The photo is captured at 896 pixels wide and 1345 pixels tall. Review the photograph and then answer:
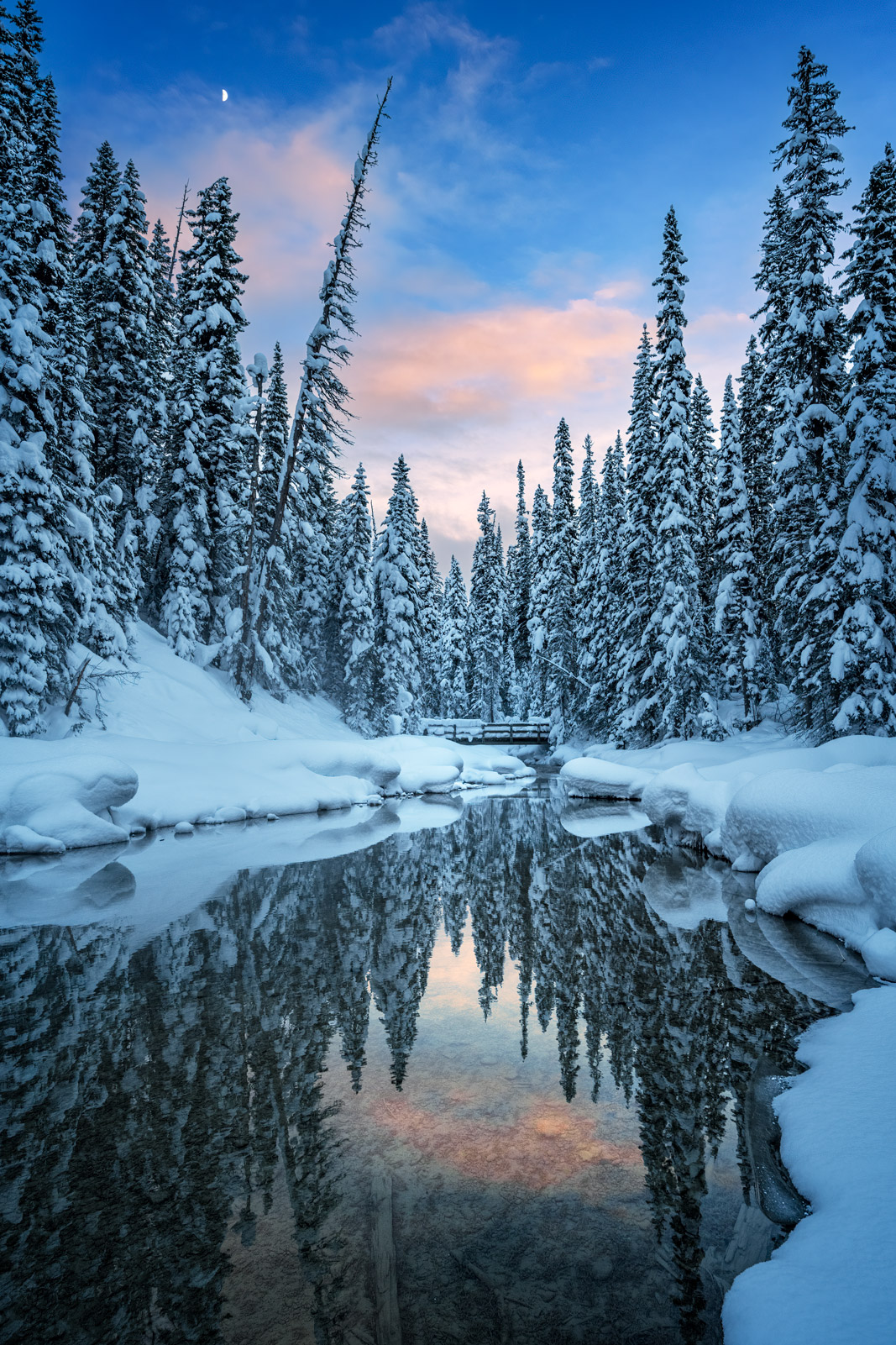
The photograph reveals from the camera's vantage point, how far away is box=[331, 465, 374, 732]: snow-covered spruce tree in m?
33.3

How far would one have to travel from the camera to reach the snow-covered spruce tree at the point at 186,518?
25.0m

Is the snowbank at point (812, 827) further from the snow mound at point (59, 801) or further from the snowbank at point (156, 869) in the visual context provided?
the snow mound at point (59, 801)

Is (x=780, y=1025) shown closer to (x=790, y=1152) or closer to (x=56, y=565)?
(x=790, y=1152)

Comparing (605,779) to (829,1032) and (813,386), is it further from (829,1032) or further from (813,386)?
(829,1032)

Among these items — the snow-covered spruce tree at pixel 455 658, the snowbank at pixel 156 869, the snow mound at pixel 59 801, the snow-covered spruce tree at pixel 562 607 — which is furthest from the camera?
the snow-covered spruce tree at pixel 455 658

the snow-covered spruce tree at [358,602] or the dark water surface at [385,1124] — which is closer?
the dark water surface at [385,1124]

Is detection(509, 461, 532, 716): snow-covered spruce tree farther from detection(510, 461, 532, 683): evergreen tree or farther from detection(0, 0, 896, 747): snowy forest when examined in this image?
detection(0, 0, 896, 747): snowy forest

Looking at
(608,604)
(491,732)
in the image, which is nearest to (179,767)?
(608,604)

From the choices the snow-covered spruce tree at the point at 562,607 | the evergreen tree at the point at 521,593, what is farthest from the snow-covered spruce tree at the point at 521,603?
the snow-covered spruce tree at the point at 562,607

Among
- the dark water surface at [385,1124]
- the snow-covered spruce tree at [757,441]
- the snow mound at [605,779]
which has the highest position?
the snow-covered spruce tree at [757,441]

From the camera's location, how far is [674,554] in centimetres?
2308

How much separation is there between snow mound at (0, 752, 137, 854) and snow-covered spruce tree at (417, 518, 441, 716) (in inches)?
1166

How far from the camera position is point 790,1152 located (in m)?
3.13

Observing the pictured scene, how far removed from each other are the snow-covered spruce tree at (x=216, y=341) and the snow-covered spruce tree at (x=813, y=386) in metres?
18.3
